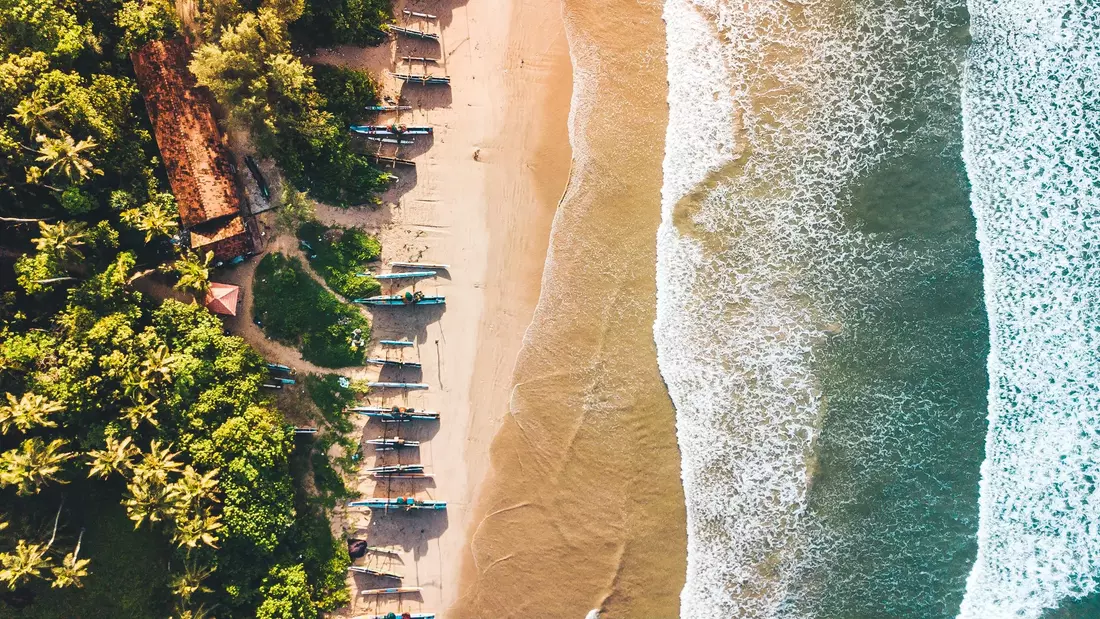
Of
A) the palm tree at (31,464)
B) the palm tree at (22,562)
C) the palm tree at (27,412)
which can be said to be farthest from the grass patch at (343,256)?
the palm tree at (22,562)

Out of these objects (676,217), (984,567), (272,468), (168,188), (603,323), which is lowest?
(984,567)

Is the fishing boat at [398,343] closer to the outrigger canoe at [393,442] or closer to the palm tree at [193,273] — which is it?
the outrigger canoe at [393,442]

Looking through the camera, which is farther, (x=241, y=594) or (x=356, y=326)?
(x=356, y=326)

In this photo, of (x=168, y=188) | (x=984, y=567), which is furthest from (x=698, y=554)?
(x=168, y=188)

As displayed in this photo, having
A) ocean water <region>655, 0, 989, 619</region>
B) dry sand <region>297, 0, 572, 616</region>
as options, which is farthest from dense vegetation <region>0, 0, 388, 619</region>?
ocean water <region>655, 0, 989, 619</region>

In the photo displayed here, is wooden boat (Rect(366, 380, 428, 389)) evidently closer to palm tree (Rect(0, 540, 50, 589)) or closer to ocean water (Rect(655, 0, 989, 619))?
ocean water (Rect(655, 0, 989, 619))

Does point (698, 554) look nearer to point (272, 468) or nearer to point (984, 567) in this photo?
point (984, 567)
